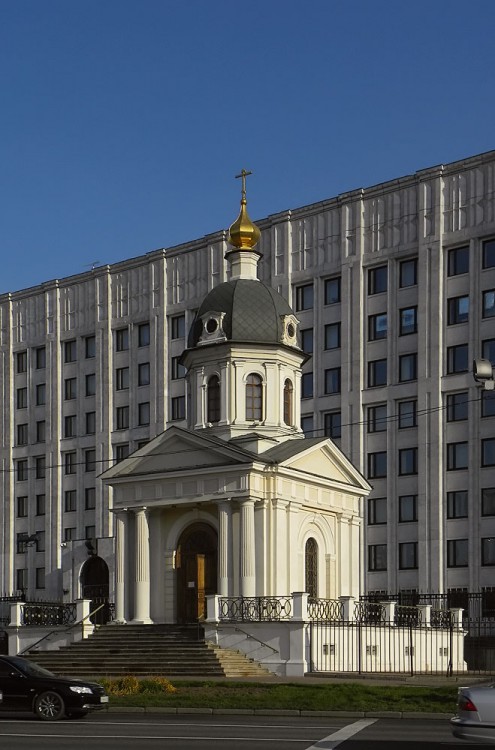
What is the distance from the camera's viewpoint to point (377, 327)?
6938 cm

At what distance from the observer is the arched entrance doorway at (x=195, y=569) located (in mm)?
44781

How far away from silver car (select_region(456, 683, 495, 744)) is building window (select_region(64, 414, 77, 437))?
66.7 m

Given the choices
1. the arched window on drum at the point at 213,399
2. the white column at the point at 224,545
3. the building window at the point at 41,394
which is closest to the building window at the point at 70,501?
the building window at the point at 41,394

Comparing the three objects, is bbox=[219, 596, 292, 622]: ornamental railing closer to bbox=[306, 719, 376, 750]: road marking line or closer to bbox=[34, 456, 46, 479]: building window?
bbox=[306, 719, 376, 750]: road marking line

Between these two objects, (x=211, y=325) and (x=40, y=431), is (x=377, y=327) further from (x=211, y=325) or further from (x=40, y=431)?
(x=40, y=431)

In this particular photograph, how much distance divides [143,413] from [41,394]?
995cm

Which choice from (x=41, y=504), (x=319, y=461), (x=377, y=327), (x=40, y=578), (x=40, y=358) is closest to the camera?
(x=319, y=461)

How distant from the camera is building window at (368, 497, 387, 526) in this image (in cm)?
6806

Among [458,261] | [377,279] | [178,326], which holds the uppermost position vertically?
[458,261]

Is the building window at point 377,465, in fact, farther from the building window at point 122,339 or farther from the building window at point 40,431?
the building window at point 40,431

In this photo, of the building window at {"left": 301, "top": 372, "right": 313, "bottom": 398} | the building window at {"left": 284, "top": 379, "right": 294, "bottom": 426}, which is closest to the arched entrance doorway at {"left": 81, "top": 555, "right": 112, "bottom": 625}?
the building window at {"left": 301, "top": 372, "right": 313, "bottom": 398}

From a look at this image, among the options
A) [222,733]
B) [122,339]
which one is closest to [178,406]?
[122,339]

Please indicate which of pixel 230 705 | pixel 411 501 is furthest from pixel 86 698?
pixel 411 501

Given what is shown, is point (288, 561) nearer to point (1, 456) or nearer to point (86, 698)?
point (86, 698)
